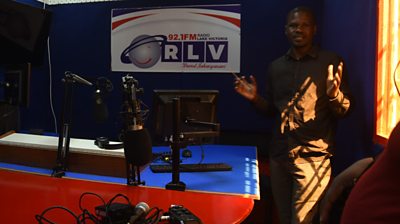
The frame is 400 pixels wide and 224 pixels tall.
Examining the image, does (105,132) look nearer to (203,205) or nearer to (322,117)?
(322,117)

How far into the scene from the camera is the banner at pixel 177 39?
384 cm

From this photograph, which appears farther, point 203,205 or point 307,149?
point 307,149

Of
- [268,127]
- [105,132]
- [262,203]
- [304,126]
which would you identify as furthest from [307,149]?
[105,132]

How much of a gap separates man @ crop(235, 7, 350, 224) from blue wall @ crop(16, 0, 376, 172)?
0.62 ft

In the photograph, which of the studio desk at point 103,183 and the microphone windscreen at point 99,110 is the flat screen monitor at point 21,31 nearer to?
the studio desk at point 103,183

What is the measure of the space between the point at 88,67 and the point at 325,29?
281cm

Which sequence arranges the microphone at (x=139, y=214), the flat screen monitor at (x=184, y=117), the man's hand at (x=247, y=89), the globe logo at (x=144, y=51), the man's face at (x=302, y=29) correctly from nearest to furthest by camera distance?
the microphone at (x=139, y=214), the flat screen monitor at (x=184, y=117), the man's face at (x=302, y=29), the man's hand at (x=247, y=89), the globe logo at (x=144, y=51)

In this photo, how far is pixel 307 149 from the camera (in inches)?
91.5

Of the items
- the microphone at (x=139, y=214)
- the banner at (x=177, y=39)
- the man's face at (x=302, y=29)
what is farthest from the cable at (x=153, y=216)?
the banner at (x=177, y=39)

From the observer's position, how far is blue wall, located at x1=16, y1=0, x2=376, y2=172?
228cm

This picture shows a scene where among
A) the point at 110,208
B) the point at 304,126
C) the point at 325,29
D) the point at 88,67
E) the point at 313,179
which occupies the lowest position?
the point at 313,179

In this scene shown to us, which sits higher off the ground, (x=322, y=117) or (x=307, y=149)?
(x=322, y=117)

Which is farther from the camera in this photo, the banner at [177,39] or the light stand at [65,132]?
the banner at [177,39]

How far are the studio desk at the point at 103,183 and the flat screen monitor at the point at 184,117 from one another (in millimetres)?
257
